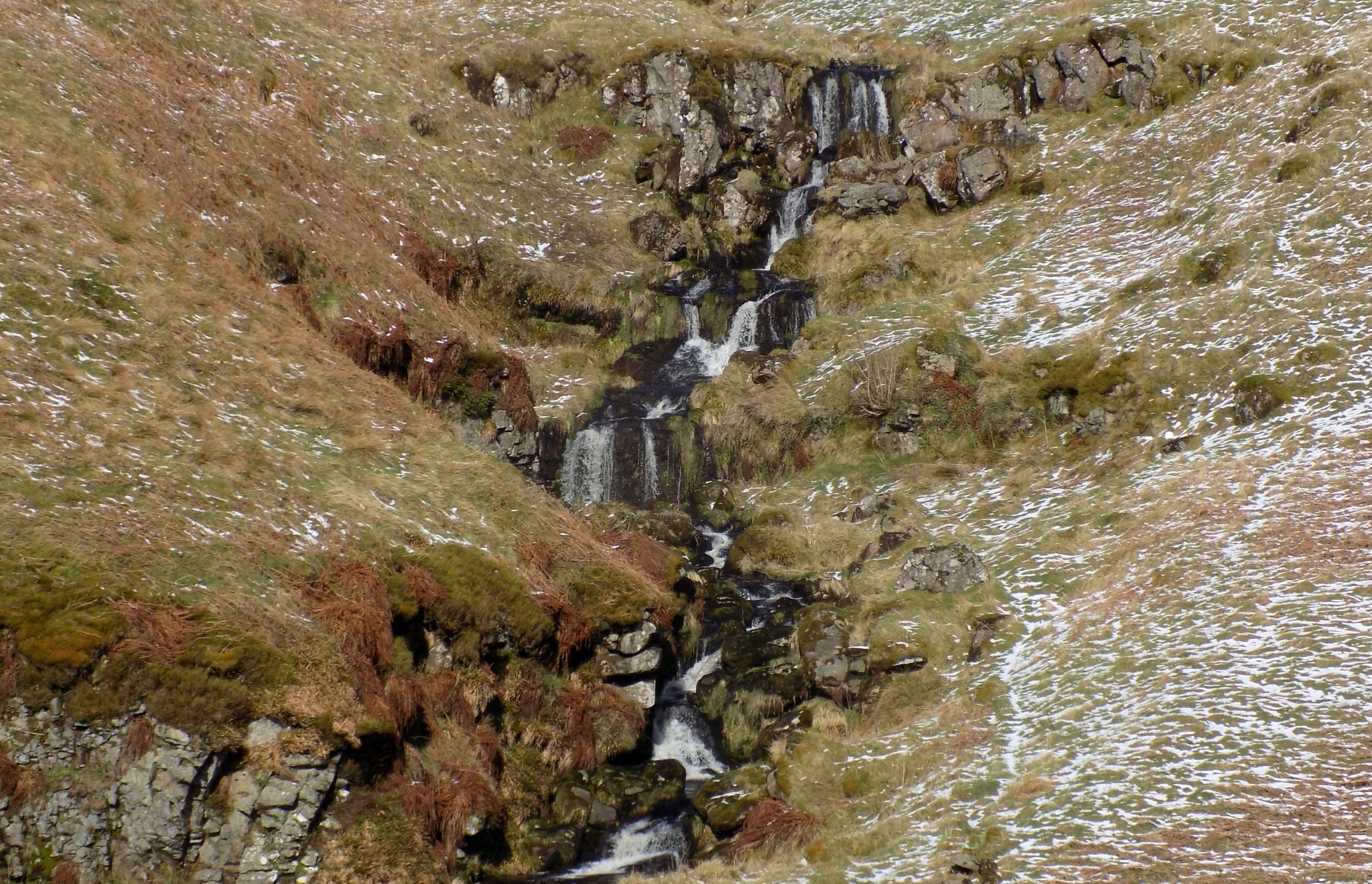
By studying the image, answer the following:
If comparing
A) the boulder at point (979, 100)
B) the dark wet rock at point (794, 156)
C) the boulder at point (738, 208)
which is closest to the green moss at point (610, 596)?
the boulder at point (738, 208)

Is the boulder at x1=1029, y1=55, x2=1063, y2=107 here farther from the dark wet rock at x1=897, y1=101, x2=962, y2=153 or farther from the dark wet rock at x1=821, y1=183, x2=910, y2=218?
the dark wet rock at x1=821, y1=183, x2=910, y2=218

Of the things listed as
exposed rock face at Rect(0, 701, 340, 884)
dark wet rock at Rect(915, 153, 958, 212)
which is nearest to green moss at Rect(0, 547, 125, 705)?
exposed rock face at Rect(0, 701, 340, 884)

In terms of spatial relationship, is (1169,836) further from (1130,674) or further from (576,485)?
(576,485)

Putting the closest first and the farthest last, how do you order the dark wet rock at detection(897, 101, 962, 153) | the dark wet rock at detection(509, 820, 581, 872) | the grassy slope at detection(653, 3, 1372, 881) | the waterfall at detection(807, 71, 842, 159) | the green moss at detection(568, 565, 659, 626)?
the grassy slope at detection(653, 3, 1372, 881)
the dark wet rock at detection(509, 820, 581, 872)
the green moss at detection(568, 565, 659, 626)
the dark wet rock at detection(897, 101, 962, 153)
the waterfall at detection(807, 71, 842, 159)

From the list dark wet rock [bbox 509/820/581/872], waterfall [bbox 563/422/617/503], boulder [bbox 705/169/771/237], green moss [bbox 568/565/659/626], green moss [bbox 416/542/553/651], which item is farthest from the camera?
boulder [bbox 705/169/771/237]

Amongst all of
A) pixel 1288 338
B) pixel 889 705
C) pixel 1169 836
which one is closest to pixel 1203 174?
pixel 1288 338

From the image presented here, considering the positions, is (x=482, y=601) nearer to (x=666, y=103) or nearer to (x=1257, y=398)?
(x=1257, y=398)
